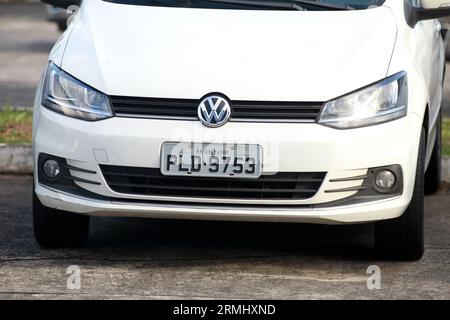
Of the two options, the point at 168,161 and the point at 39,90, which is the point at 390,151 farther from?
the point at 39,90

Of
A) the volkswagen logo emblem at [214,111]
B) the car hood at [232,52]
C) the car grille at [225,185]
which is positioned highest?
the car hood at [232,52]

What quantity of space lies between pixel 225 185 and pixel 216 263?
50 cm

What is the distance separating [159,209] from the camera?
6148mm

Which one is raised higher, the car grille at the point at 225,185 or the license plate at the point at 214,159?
the license plate at the point at 214,159

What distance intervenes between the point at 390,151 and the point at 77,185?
1406 millimetres

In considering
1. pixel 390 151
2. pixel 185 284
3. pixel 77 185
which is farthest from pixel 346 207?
pixel 77 185

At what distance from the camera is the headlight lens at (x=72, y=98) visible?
20.3ft

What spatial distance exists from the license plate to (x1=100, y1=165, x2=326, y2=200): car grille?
0.04 metres

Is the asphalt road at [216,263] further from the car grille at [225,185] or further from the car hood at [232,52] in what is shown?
the car hood at [232,52]

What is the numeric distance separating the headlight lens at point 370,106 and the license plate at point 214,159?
35cm

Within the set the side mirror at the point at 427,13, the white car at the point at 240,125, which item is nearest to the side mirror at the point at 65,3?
the white car at the point at 240,125

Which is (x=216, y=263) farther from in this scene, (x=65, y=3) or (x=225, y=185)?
(x=65, y=3)

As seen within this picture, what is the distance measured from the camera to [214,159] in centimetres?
600

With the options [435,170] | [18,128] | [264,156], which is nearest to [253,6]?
[264,156]
